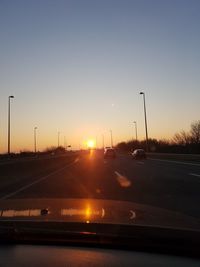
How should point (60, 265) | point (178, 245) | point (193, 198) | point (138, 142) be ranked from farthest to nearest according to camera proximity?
point (138, 142), point (193, 198), point (178, 245), point (60, 265)

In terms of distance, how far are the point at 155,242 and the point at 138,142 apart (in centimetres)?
14188

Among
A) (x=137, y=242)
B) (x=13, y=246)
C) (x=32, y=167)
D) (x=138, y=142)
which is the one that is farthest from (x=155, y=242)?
(x=138, y=142)

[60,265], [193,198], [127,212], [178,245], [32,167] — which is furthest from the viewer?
[32,167]

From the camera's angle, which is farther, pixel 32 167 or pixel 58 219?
pixel 32 167

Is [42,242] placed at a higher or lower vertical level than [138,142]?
lower

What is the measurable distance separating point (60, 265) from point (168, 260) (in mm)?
833

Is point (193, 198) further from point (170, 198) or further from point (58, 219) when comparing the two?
point (58, 219)

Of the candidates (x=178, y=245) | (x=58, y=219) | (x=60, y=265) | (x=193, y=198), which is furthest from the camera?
(x=193, y=198)

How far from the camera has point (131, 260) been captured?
396 centimetres

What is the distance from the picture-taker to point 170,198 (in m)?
15.7

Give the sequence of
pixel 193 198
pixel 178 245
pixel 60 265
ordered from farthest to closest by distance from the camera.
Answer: pixel 193 198
pixel 178 245
pixel 60 265

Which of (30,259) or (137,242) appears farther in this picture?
(137,242)

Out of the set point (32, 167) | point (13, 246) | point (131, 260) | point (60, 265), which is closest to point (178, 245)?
point (131, 260)

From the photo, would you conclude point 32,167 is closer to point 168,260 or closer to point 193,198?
point 193,198
